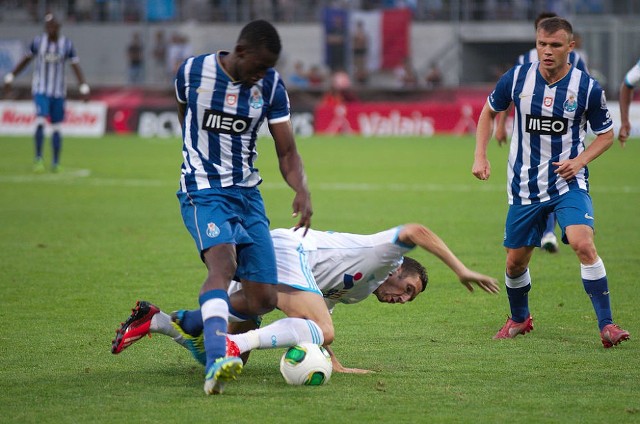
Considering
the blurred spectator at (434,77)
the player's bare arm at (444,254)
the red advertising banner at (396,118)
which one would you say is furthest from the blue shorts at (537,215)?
the blurred spectator at (434,77)

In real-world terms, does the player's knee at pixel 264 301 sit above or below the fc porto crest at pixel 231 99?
below

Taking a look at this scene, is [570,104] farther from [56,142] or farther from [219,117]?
[56,142]

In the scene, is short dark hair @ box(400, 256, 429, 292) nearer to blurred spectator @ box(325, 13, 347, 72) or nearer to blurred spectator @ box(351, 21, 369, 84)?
blurred spectator @ box(351, 21, 369, 84)

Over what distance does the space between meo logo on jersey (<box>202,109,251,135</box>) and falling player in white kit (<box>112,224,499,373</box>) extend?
79 centimetres

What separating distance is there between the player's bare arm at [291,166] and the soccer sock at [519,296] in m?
2.12

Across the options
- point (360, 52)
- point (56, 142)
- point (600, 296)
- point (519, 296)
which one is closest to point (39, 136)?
point (56, 142)

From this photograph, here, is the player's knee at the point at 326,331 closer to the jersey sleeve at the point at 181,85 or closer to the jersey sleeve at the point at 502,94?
the jersey sleeve at the point at 181,85

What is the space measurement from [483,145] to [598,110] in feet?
2.78

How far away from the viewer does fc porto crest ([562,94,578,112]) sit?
7531 millimetres

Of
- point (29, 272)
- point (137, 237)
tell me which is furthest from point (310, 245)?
point (137, 237)

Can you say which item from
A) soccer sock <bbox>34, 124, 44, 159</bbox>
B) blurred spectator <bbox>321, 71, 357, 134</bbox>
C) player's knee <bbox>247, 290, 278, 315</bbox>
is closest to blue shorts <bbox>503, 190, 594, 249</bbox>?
player's knee <bbox>247, 290, 278, 315</bbox>

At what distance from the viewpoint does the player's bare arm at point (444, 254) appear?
584cm

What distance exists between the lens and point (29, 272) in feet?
33.3

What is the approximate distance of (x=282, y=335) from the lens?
6.14 meters
